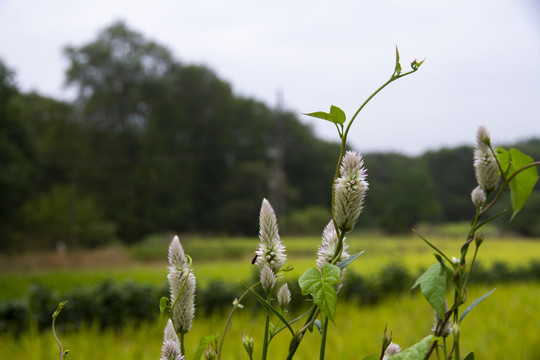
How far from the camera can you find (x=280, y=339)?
402 centimetres

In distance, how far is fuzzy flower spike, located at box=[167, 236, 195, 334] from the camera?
0.44 meters

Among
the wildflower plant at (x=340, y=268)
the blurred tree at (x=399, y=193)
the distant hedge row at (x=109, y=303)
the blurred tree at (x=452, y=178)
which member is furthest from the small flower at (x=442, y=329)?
the blurred tree at (x=452, y=178)

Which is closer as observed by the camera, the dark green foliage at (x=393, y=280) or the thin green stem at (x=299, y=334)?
the thin green stem at (x=299, y=334)

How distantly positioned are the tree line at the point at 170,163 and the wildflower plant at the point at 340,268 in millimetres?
18249

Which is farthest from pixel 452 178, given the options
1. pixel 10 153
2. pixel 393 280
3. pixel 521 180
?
pixel 521 180

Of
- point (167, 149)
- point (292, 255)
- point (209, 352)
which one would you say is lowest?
point (292, 255)

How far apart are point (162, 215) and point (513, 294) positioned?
66.2ft

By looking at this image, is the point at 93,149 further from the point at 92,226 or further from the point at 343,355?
the point at 343,355

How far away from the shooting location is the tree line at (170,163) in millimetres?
19453

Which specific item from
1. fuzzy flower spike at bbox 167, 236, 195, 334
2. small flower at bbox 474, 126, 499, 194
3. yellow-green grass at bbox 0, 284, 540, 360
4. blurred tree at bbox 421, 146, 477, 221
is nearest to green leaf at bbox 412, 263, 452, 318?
small flower at bbox 474, 126, 499, 194

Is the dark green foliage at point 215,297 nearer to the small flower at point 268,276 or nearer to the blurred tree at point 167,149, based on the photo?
the small flower at point 268,276

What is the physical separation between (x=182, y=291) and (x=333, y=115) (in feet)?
0.77

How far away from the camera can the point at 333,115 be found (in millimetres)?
405

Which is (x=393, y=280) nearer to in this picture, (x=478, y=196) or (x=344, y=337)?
(x=344, y=337)
